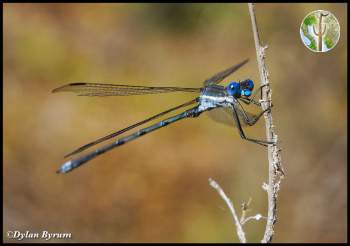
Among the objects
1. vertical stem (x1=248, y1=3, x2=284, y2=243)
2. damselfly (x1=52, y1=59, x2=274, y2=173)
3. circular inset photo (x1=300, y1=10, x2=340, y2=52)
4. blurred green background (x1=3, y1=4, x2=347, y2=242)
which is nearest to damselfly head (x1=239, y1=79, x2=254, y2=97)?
damselfly (x1=52, y1=59, x2=274, y2=173)

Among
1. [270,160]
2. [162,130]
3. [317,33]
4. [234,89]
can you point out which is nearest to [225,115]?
[234,89]

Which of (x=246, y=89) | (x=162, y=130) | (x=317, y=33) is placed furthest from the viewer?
(x=162, y=130)

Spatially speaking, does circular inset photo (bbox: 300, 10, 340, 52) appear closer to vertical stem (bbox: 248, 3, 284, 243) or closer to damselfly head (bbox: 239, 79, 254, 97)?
damselfly head (bbox: 239, 79, 254, 97)

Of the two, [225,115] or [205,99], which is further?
[205,99]

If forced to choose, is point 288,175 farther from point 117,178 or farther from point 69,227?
point 69,227

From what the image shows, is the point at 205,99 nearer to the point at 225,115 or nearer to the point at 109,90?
the point at 225,115

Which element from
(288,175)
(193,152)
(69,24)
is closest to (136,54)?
(69,24)
